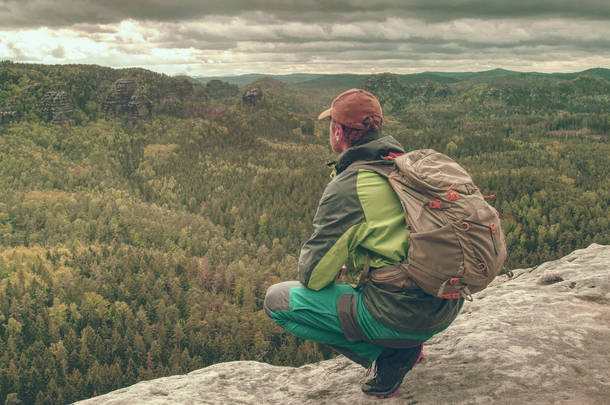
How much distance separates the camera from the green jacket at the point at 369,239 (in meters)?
6.59

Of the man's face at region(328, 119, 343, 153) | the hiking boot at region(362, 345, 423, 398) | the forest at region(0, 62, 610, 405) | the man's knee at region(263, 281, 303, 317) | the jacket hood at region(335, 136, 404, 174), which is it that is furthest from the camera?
the forest at region(0, 62, 610, 405)

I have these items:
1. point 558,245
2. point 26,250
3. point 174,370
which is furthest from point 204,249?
point 558,245

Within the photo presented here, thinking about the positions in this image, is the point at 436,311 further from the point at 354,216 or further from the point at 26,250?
the point at 26,250

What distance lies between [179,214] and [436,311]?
136 m

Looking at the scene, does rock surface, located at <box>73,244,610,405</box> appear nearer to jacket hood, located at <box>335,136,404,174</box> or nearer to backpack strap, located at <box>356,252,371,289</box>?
backpack strap, located at <box>356,252,371,289</box>

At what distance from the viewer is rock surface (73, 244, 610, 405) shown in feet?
26.3

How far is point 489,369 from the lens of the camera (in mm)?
8742

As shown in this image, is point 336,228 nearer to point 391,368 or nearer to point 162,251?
point 391,368

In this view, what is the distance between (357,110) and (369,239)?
226 centimetres

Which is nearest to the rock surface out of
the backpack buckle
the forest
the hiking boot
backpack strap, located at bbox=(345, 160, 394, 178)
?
the hiking boot

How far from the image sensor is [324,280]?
734cm

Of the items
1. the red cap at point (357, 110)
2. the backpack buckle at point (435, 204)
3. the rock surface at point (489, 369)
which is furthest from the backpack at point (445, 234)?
the rock surface at point (489, 369)

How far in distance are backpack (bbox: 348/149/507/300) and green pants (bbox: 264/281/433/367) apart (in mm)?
1152

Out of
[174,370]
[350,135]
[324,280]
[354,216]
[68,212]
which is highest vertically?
[350,135]
